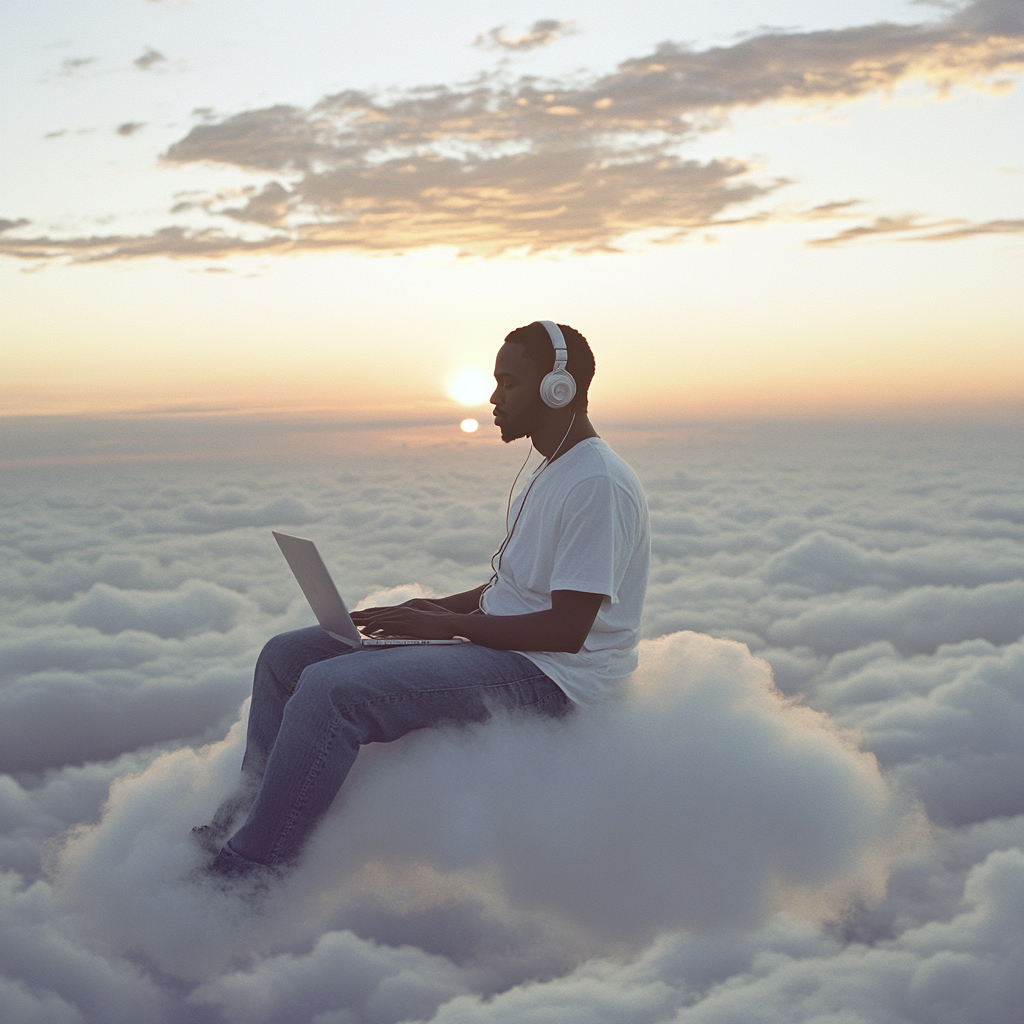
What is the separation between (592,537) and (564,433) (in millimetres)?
368

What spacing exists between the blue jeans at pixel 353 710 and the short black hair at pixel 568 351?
0.73m

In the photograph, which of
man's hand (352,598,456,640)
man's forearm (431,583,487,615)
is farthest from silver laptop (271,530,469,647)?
man's forearm (431,583,487,615)

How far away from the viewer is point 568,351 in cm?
212

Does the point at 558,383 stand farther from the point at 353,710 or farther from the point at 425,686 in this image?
the point at 353,710

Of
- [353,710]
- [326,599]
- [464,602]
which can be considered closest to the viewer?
[353,710]

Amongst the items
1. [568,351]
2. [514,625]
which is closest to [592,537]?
[514,625]

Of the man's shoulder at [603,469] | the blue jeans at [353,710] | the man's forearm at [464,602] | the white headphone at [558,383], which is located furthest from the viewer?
the man's forearm at [464,602]

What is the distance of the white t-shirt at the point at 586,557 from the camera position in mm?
1896

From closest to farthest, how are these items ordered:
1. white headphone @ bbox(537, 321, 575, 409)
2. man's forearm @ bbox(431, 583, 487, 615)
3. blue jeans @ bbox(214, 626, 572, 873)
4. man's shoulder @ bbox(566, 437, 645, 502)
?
blue jeans @ bbox(214, 626, 572, 873) → man's shoulder @ bbox(566, 437, 645, 502) → white headphone @ bbox(537, 321, 575, 409) → man's forearm @ bbox(431, 583, 487, 615)

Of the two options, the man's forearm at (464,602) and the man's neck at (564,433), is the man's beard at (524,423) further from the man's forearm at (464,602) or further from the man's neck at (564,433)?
the man's forearm at (464,602)

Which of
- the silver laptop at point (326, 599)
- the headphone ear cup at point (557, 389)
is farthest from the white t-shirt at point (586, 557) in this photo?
the silver laptop at point (326, 599)

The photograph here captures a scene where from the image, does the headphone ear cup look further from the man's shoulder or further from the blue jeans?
the blue jeans

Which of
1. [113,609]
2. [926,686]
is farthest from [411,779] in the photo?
[113,609]

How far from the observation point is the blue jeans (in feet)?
6.03
